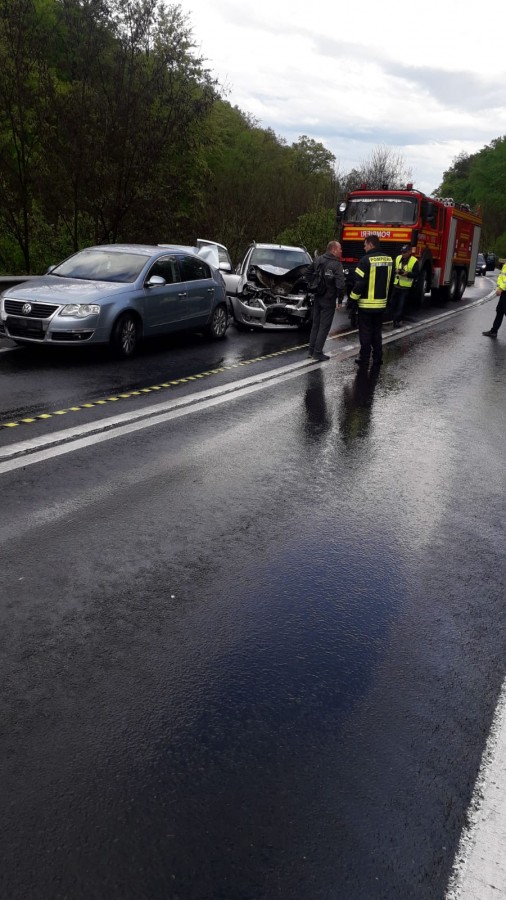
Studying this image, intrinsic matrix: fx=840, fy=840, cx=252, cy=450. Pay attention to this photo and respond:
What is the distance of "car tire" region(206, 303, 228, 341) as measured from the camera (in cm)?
1400

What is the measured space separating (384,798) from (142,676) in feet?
3.78

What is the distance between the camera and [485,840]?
268cm

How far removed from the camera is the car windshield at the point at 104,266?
477 inches

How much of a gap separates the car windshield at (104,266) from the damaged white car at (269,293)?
10.4 feet

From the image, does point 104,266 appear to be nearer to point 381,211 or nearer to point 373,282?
point 373,282

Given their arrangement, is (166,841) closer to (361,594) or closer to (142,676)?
(142,676)

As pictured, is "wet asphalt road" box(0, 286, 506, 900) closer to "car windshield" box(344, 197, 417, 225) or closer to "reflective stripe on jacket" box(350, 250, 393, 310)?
"reflective stripe on jacket" box(350, 250, 393, 310)

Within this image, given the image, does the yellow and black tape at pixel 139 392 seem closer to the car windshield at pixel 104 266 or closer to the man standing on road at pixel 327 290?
the man standing on road at pixel 327 290

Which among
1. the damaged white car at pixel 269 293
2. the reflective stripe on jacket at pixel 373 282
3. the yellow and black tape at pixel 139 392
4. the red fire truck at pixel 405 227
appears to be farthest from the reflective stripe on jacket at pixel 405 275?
the reflective stripe on jacket at pixel 373 282

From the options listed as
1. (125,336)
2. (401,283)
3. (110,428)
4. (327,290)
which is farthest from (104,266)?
(401,283)

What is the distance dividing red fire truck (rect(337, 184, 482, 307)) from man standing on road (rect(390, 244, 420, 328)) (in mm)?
1278

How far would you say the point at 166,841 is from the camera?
2.61 m

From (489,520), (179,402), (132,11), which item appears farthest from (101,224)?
(489,520)

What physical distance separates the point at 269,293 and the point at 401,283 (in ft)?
10.9
